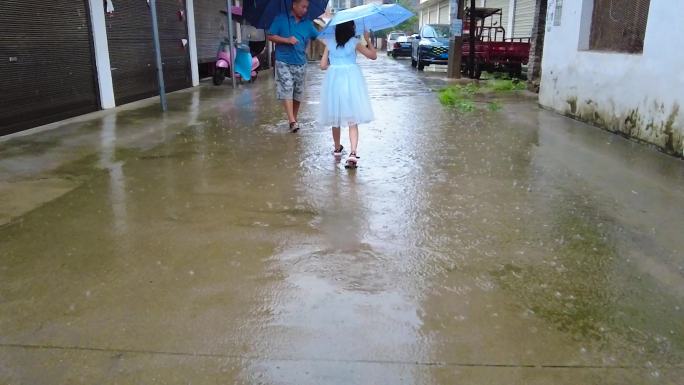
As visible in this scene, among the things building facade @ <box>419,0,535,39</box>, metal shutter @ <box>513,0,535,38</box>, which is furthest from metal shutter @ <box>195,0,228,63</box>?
metal shutter @ <box>513,0,535,38</box>

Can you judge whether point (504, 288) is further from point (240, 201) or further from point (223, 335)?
point (240, 201)

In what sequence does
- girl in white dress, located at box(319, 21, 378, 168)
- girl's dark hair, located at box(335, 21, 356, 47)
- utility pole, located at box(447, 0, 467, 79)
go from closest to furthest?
1. girl's dark hair, located at box(335, 21, 356, 47)
2. girl in white dress, located at box(319, 21, 378, 168)
3. utility pole, located at box(447, 0, 467, 79)

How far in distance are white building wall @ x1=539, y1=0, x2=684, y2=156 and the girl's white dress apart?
321 cm

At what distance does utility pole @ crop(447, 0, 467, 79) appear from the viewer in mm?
14695

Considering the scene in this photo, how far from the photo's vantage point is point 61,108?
7.75m

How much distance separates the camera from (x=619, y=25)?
727 centimetres

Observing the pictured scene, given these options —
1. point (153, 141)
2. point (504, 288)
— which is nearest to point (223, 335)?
point (504, 288)

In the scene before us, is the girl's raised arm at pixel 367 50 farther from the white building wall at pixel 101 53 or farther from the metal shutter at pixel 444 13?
the metal shutter at pixel 444 13

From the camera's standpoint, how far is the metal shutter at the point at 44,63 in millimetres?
6688

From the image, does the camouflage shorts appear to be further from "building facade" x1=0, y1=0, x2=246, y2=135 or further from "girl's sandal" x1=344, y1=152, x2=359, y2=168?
"building facade" x1=0, y1=0, x2=246, y2=135

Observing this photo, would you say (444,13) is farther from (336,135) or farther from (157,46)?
(336,135)

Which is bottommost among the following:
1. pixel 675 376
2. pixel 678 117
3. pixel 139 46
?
pixel 675 376

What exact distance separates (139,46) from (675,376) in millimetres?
9941

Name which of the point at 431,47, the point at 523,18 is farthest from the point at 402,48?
the point at 431,47
